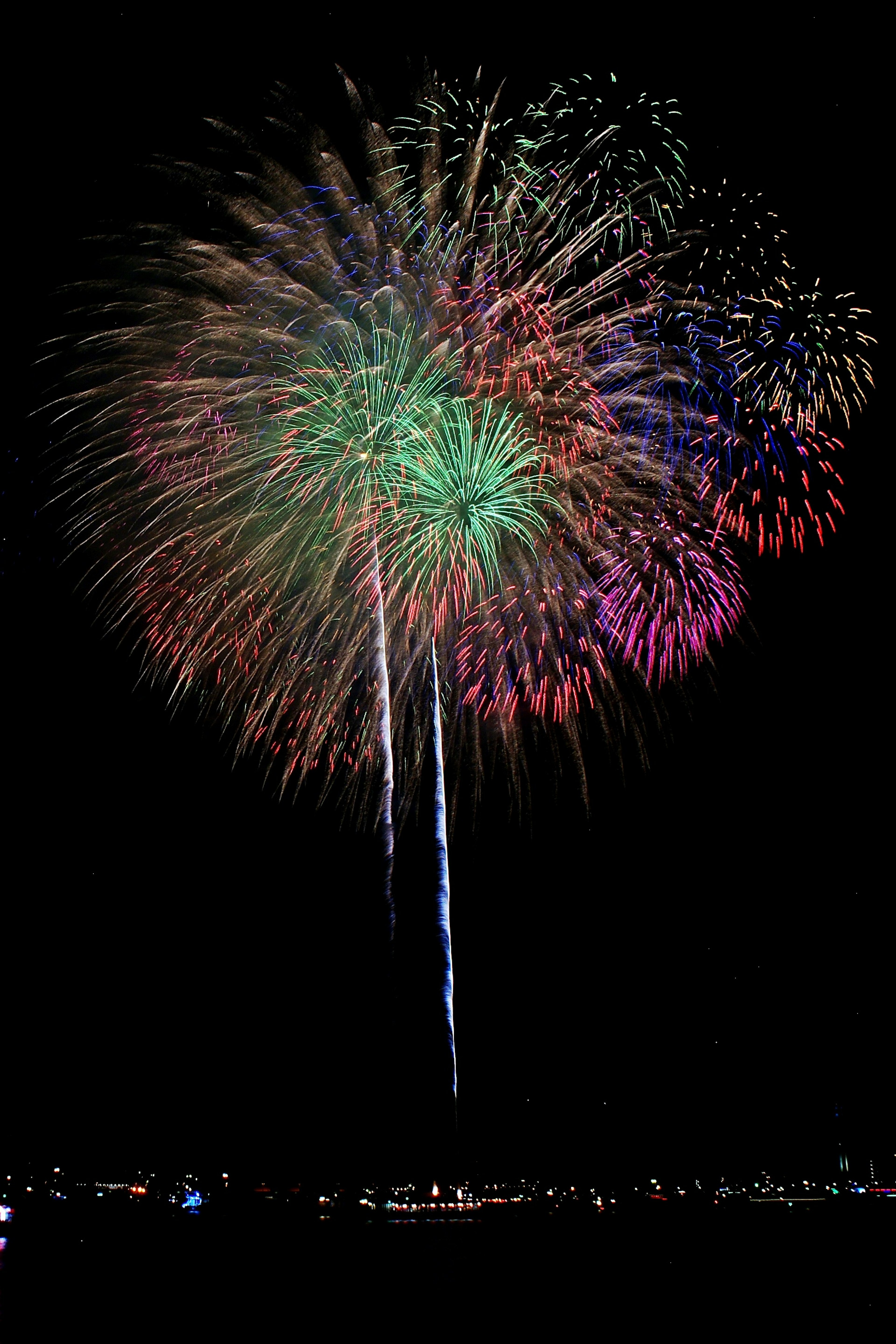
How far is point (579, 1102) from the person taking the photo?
35812mm

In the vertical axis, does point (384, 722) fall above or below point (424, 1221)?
above

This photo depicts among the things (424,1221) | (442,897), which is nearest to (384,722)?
(442,897)

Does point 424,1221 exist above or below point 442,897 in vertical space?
below

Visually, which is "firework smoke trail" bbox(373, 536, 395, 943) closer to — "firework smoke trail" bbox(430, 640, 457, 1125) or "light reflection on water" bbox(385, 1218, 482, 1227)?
"firework smoke trail" bbox(430, 640, 457, 1125)

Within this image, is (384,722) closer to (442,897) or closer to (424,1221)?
(442,897)

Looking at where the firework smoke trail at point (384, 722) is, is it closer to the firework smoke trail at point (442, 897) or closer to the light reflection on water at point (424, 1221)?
the firework smoke trail at point (442, 897)

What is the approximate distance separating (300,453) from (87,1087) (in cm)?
2827

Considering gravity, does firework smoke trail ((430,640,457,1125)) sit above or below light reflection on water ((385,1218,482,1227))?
above

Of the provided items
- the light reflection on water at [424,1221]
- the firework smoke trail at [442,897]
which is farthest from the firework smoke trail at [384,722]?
the light reflection on water at [424,1221]

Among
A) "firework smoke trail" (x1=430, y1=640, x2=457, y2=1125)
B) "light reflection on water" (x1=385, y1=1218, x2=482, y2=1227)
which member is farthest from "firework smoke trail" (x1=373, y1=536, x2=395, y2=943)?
"light reflection on water" (x1=385, y1=1218, x2=482, y2=1227)

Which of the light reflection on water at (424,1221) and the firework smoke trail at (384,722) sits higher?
the firework smoke trail at (384,722)

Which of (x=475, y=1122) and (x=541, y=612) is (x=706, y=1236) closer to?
(x=541, y=612)

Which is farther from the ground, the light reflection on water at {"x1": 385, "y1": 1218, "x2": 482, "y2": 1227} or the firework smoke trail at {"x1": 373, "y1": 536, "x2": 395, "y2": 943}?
the firework smoke trail at {"x1": 373, "y1": 536, "x2": 395, "y2": 943}

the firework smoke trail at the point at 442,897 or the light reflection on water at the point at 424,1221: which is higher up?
the firework smoke trail at the point at 442,897
